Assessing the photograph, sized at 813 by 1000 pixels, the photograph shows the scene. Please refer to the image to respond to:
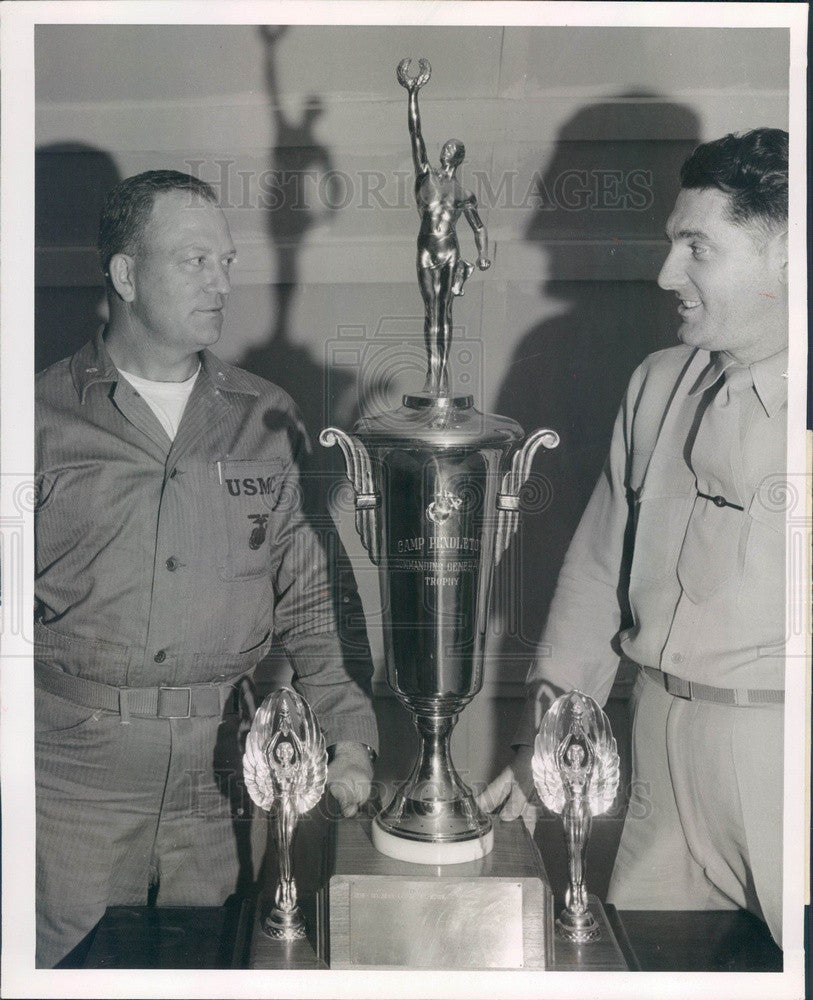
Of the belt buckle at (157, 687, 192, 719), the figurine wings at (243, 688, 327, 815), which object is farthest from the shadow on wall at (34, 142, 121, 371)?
the figurine wings at (243, 688, 327, 815)

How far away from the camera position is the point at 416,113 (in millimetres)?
1264

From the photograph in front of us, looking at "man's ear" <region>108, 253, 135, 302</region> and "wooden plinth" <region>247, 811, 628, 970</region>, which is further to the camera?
"man's ear" <region>108, 253, 135, 302</region>

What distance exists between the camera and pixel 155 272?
1.38 metres

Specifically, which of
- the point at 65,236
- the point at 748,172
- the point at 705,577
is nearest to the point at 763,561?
the point at 705,577

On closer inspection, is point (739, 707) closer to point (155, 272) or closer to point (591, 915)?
point (591, 915)

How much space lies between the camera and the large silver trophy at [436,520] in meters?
1.24

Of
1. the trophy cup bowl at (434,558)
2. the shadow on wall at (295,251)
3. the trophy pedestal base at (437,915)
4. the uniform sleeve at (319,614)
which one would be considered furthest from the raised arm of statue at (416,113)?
the trophy pedestal base at (437,915)

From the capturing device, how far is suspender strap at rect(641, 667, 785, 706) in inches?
52.6

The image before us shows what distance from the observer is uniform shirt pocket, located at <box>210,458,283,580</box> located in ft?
4.56

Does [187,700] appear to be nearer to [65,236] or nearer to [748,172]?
[65,236]

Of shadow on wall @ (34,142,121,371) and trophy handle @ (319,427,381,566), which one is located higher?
shadow on wall @ (34,142,121,371)

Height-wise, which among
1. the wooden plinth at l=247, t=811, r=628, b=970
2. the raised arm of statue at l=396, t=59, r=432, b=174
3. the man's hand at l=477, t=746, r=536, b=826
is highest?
the raised arm of statue at l=396, t=59, r=432, b=174

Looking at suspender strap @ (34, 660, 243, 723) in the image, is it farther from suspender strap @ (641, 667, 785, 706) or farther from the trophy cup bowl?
suspender strap @ (641, 667, 785, 706)

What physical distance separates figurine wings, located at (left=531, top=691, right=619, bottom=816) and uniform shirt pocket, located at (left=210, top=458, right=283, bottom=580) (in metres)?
0.42
